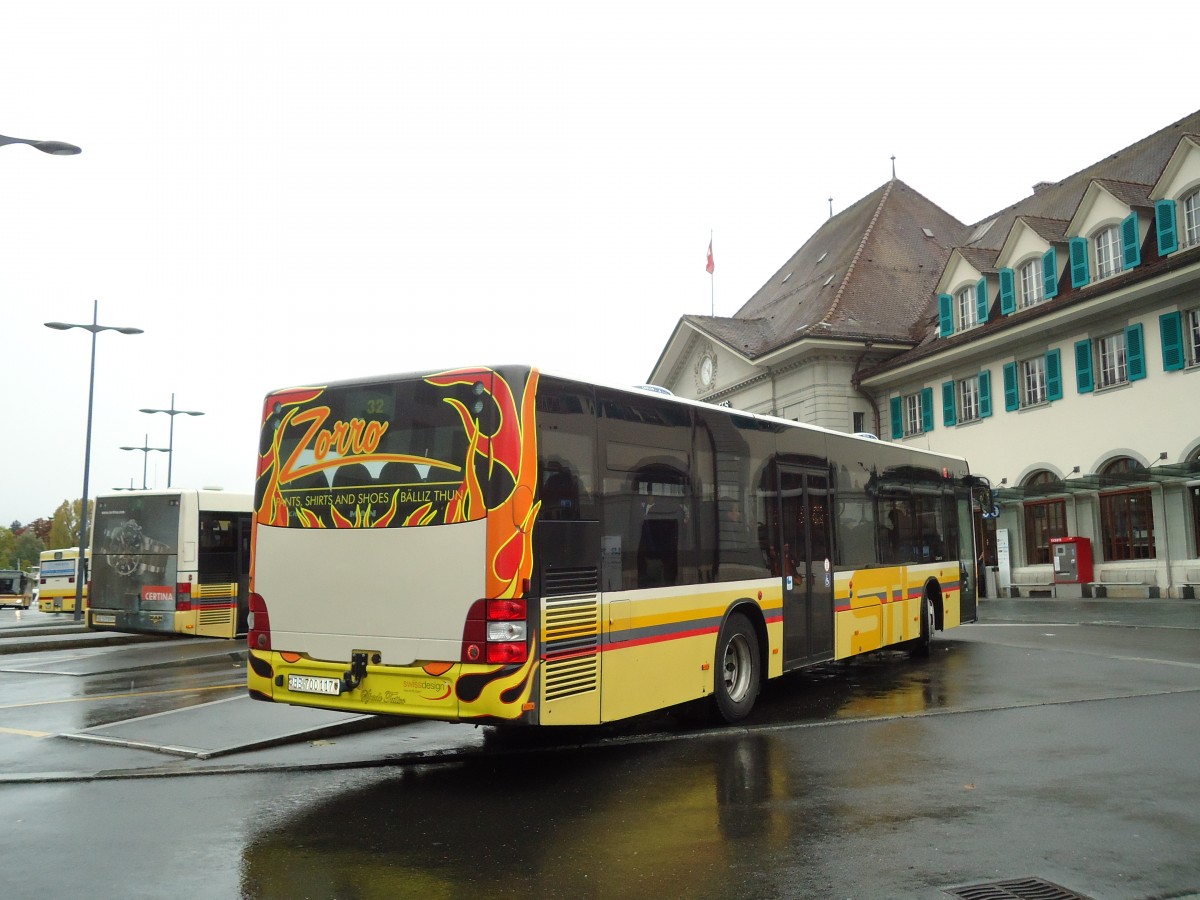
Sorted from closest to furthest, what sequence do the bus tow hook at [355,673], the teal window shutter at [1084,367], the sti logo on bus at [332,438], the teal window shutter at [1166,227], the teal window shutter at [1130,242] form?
the bus tow hook at [355,673]
the sti logo on bus at [332,438]
the teal window shutter at [1166,227]
the teal window shutter at [1130,242]
the teal window shutter at [1084,367]

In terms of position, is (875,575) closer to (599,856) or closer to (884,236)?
(599,856)

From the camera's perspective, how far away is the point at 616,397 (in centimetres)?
859

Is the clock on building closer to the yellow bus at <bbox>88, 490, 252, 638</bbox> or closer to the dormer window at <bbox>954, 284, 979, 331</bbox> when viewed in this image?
the dormer window at <bbox>954, 284, 979, 331</bbox>

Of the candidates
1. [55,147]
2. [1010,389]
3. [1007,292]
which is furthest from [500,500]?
[1007,292]

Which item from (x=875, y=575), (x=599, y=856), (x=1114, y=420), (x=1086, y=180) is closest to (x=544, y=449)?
(x=599, y=856)

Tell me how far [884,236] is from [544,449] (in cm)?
4318

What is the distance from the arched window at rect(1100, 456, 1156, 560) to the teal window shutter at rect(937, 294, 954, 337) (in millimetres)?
9277

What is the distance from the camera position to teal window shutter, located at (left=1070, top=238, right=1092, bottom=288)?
104ft

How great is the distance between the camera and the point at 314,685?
26.3 feet

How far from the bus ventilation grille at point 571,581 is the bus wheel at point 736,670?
2.05 metres

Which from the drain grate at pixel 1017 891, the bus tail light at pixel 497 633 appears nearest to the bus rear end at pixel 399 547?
the bus tail light at pixel 497 633

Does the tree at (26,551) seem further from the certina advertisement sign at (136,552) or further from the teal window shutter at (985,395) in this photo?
the certina advertisement sign at (136,552)

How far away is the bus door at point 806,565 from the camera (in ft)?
36.6

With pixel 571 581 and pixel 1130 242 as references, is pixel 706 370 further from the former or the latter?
pixel 571 581
